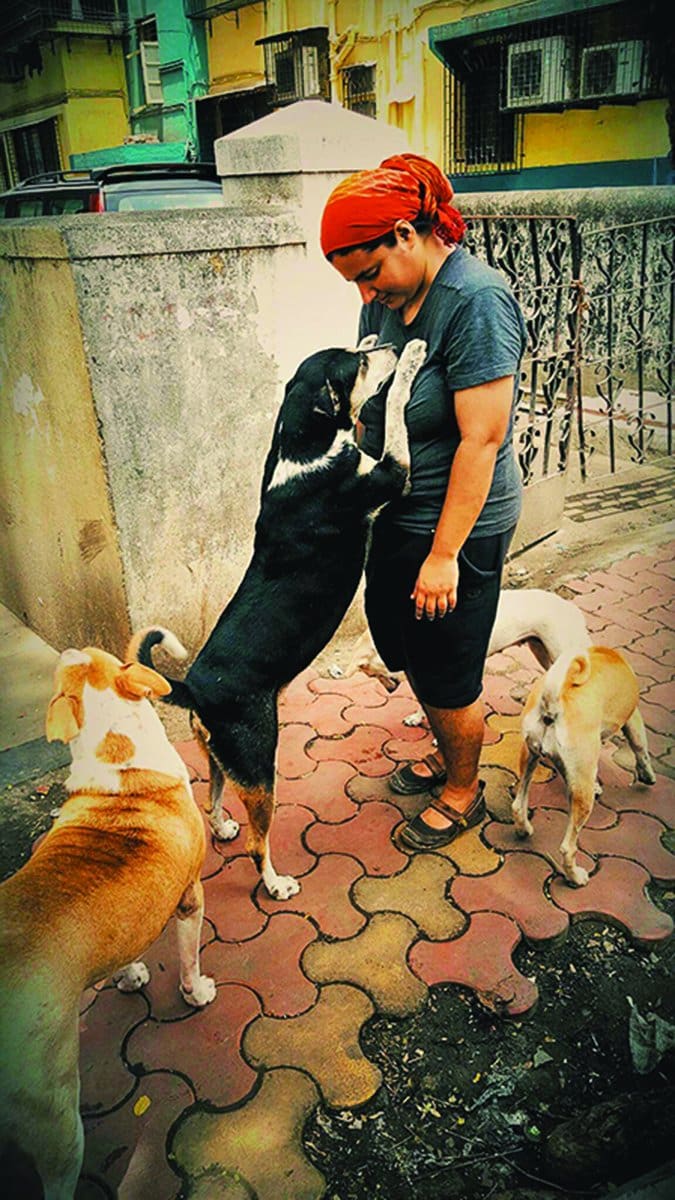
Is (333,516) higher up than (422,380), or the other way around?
(422,380)

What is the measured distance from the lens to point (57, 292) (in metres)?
2.78

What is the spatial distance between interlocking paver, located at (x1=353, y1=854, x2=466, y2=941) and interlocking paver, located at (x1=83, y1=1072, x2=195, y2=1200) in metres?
0.74

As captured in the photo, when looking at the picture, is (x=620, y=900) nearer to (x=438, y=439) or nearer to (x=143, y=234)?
(x=438, y=439)

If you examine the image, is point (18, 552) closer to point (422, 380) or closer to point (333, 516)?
point (333, 516)

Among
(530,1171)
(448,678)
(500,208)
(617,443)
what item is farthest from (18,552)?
(500,208)

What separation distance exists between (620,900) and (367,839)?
81 centimetres

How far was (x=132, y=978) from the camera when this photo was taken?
2096 millimetres

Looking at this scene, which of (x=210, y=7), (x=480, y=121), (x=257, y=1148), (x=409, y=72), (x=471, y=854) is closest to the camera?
(x=257, y=1148)

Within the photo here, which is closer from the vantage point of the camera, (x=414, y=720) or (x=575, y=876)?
(x=575, y=876)

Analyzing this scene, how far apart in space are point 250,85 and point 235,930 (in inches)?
411

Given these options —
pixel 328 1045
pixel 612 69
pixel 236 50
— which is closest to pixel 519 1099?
pixel 328 1045

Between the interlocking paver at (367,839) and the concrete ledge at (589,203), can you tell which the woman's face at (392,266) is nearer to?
the interlocking paver at (367,839)

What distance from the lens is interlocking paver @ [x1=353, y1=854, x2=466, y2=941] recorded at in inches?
89.0

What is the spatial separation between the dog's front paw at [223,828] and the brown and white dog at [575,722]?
98 centimetres
